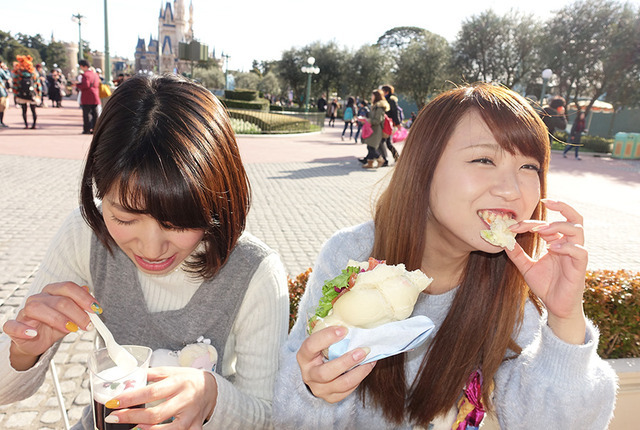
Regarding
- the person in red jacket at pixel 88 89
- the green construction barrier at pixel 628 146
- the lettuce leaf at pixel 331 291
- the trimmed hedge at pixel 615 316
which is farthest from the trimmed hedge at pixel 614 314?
the green construction barrier at pixel 628 146

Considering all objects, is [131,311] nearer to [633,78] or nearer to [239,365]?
[239,365]

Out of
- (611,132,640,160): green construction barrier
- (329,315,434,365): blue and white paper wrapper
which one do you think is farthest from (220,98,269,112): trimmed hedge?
(329,315,434,365): blue and white paper wrapper

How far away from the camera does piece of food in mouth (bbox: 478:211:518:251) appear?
5.13ft

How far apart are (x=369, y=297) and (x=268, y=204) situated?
7.09m

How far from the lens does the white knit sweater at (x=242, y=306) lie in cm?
168

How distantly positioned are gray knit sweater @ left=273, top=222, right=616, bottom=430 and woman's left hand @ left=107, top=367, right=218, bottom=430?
29cm

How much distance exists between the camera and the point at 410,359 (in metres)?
1.98

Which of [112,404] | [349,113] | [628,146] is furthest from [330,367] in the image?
[628,146]

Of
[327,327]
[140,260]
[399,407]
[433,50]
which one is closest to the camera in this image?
[327,327]

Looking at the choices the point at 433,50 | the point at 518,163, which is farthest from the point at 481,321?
the point at 433,50

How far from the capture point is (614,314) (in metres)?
2.85

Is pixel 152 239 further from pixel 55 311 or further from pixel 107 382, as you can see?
pixel 107 382

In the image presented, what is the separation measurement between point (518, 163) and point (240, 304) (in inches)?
48.8

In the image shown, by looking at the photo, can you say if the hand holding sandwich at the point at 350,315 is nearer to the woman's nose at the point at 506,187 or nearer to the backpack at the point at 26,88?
the woman's nose at the point at 506,187
